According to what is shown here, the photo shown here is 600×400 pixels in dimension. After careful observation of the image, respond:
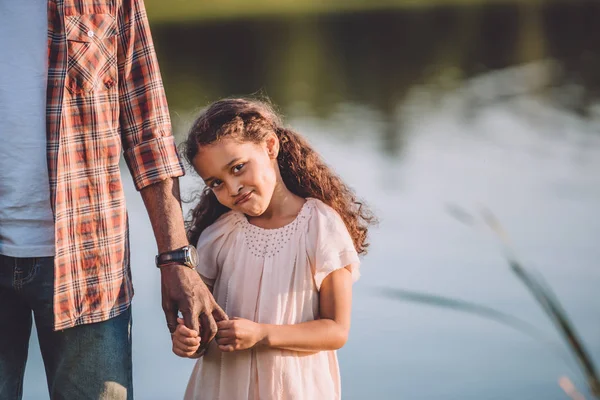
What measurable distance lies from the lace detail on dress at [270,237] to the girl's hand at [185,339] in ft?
1.00

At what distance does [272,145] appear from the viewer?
2.51 m

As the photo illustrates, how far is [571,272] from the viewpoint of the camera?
199 inches

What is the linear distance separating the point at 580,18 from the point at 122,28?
1385 centimetres

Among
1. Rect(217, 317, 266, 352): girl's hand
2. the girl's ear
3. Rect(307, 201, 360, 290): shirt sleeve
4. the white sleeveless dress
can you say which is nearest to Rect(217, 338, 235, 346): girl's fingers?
Rect(217, 317, 266, 352): girl's hand

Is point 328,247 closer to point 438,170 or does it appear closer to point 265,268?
point 265,268

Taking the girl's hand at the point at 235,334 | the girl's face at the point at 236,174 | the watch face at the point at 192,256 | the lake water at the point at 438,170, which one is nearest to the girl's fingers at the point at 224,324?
the girl's hand at the point at 235,334

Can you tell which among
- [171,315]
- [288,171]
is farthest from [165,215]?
[288,171]

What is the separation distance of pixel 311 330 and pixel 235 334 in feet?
0.57

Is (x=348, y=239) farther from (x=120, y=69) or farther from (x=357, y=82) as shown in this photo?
(x=357, y=82)

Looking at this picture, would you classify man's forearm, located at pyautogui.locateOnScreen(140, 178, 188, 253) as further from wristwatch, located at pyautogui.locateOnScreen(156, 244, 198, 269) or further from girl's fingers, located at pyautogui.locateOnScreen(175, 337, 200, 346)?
girl's fingers, located at pyautogui.locateOnScreen(175, 337, 200, 346)

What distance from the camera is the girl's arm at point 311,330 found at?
2.27 meters

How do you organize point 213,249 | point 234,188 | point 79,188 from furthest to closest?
point 213,249 < point 234,188 < point 79,188

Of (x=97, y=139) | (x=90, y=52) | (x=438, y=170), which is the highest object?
(x=90, y=52)

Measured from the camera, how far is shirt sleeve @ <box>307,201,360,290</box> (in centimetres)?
237
